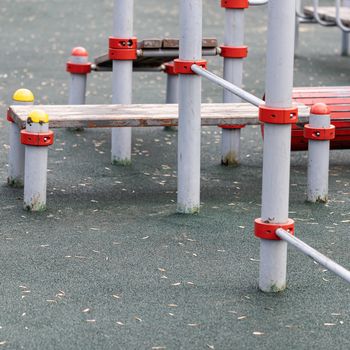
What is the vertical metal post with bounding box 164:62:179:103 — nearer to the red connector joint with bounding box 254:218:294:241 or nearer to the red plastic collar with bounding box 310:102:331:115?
the red plastic collar with bounding box 310:102:331:115

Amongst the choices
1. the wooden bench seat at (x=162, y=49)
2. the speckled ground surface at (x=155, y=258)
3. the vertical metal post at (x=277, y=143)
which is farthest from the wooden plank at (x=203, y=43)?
the vertical metal post at (x=277, y=143)

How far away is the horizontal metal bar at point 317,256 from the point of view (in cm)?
409

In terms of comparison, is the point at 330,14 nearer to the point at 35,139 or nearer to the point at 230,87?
the point at 35,139

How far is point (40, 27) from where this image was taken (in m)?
14.8

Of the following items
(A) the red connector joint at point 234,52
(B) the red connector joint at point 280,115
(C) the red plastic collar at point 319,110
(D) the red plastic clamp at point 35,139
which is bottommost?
(D) the red plastic clamp at point 35,139

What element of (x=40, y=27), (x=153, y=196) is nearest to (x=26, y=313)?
(x=153, y=196)

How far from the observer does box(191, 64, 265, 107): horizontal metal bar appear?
502cm

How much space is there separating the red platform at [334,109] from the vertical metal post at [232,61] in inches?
17.8

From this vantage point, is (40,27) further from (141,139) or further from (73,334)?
(73,334)

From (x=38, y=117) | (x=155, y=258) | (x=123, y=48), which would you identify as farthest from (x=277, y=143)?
(x=123, y=48)

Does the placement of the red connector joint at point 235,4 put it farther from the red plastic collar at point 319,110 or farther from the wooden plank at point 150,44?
the red plastic collar at point 319,110

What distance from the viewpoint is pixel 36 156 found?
608 cm

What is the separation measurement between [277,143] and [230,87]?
0.69m

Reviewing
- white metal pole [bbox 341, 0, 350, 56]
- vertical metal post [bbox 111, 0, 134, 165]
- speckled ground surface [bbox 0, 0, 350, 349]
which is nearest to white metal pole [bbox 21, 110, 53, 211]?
speckled ground surface [bbox 0, 0, 350, 349]
